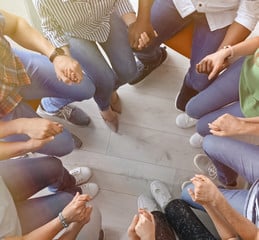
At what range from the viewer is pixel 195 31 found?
4.42 ft

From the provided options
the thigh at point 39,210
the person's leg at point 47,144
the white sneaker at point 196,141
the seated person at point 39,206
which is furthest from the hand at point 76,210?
the white sneaker at point 196,141

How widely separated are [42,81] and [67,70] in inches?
4.9

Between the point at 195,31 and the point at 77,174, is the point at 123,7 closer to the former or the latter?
the point at 195,31

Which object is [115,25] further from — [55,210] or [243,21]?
[55,210]

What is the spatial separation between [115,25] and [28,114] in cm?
→ 42

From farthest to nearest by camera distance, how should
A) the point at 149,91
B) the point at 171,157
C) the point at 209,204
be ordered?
the point at 149,91 → the point at 171,157 → the point at 209,204

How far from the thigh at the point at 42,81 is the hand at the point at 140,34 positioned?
21 centimetres

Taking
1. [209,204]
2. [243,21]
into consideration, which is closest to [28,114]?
[209,204]

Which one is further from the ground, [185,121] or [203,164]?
[185,121]

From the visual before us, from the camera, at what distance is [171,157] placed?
5.33 feet

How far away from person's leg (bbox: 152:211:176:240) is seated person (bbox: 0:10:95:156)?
0.38 m

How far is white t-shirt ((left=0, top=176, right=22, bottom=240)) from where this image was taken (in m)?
1.02

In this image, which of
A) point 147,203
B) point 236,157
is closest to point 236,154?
point 236,157

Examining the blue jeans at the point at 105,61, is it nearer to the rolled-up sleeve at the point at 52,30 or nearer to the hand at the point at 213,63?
the rolled-up sleeve at the point at 52,30
